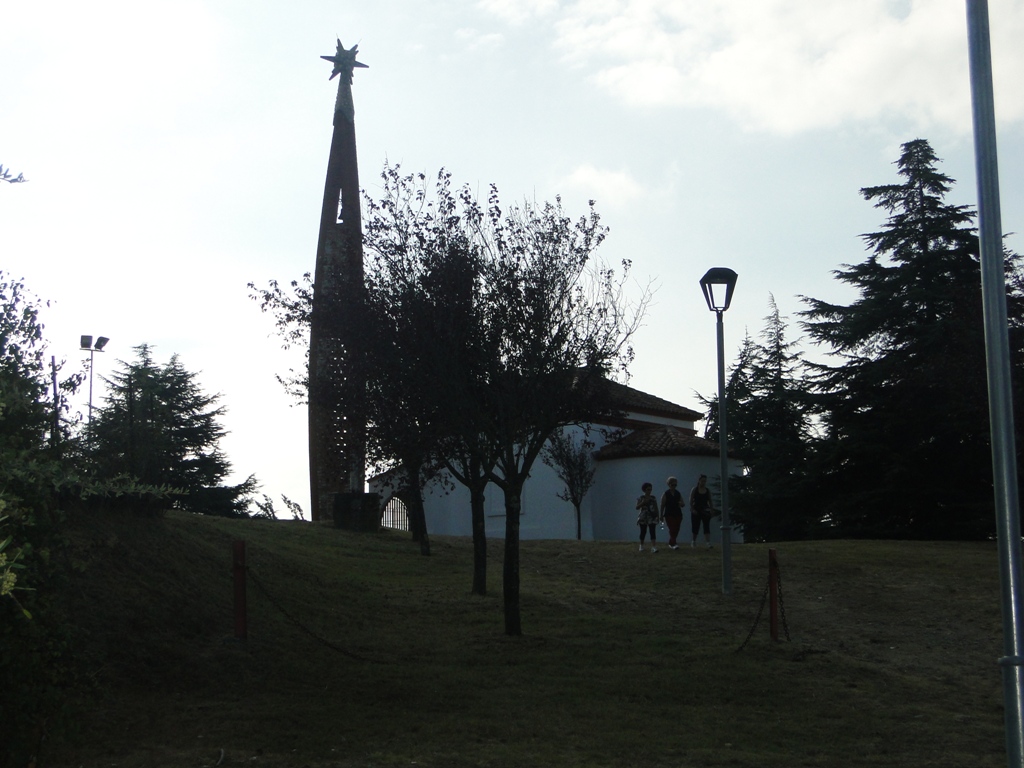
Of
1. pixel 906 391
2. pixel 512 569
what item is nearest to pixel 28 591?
pixel 512 569

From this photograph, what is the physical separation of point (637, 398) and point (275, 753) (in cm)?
3502

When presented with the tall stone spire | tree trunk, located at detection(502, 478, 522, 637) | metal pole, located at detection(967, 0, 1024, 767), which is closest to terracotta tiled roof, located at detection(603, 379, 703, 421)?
the tall stone spire

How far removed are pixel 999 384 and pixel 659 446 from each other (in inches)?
1214

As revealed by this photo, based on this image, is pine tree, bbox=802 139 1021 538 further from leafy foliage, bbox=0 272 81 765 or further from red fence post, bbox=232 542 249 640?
leafy foliage, bbox=0 272 81 765

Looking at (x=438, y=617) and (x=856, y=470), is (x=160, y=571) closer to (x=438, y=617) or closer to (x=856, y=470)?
(x=438, y=617)

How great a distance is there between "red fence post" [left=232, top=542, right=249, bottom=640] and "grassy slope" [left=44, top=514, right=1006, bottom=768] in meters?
0.29

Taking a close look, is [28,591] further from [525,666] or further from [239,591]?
[525,666]

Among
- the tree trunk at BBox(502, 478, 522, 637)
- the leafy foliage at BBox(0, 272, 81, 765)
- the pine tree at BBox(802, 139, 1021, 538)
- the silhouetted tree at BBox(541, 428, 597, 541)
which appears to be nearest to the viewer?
the leafy foliage at BBox(0, 272, 81, 765)

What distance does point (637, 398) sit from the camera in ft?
139

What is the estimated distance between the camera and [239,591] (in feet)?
37.4

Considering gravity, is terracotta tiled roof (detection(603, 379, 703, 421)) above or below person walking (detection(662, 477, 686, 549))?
above

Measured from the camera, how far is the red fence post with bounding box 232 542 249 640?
→ 11383 mm

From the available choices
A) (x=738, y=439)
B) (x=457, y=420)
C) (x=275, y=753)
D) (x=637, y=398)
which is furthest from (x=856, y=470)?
(x=275, y=753)

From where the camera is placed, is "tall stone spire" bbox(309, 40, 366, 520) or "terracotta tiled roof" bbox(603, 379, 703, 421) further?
"terracotta tiled roof" bbox(603, 379, 703, 421)
